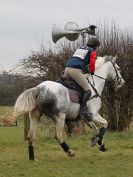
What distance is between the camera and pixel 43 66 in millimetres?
19859

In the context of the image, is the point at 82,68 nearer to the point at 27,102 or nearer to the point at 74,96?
the point at 74,96

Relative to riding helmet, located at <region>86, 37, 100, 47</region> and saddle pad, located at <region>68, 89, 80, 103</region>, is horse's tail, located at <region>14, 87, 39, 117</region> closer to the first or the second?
saddle pad, located at <region>68, 89, 80, 103</region>

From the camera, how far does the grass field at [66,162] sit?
30.8 feet

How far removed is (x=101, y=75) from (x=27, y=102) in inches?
91.7

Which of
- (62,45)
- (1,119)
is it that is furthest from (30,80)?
(1,119)

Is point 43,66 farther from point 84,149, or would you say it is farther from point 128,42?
point 84,149

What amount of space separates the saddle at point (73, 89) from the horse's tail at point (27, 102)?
0.72 metres

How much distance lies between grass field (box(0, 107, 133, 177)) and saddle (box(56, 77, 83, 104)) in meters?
1.40

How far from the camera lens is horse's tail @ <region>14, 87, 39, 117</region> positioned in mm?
11094

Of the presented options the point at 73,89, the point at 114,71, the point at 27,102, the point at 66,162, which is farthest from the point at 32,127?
the point at 114,71

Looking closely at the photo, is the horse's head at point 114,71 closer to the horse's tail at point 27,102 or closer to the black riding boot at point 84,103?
the black riding boot at point 84,103

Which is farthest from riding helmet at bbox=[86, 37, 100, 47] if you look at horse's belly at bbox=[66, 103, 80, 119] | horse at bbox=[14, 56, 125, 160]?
horse's belly at bbox=[66, 103, 80, 119]

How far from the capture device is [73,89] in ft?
38.2

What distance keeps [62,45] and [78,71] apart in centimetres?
988
